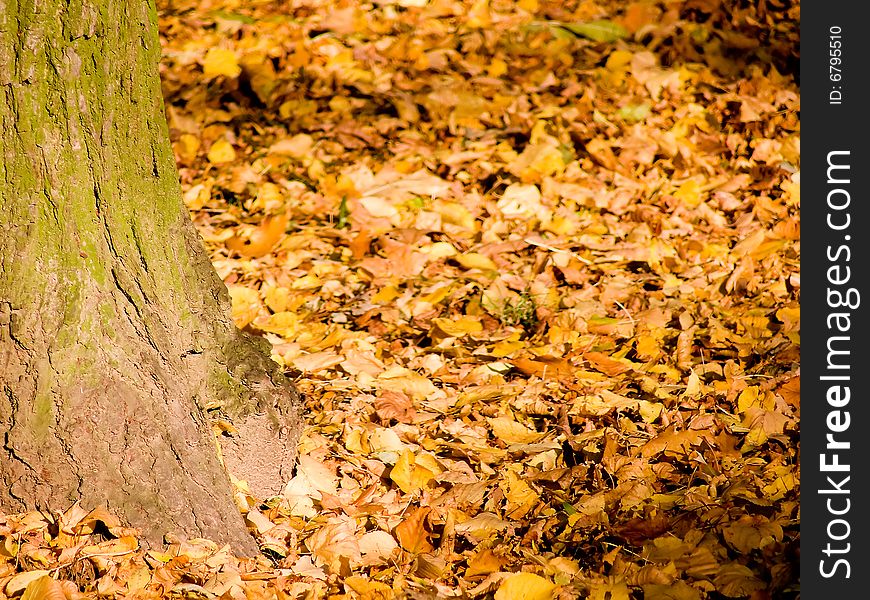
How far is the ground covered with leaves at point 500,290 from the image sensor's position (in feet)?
6.99

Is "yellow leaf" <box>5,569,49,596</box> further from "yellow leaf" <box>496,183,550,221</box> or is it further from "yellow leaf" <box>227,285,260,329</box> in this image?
"yellow leaf" <box>496,183,550,221</box>

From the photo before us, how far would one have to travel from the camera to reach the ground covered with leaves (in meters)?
2.13

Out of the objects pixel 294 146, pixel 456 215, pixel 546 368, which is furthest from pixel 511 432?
pixel 294 146

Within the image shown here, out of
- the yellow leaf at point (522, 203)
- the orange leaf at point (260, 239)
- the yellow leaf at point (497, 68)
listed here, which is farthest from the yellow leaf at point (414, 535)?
the yellow leaf at point (497, 68)

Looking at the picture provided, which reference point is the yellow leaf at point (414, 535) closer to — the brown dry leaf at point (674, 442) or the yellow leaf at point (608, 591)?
the yellow leaf at point (608, 591)

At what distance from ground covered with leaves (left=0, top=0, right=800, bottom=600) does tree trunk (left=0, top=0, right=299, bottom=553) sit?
123mm

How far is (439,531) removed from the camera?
7.44ft

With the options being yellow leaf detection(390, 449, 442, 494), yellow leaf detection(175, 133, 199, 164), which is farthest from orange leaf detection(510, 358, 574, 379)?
yellow leaf detection(175, 133, 199, 164)

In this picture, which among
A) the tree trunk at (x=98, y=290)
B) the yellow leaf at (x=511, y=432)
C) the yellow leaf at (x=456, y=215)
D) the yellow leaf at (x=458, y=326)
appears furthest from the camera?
the yellow leaf at (x=456, y=215)

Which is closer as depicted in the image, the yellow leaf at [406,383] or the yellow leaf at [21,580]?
the yellow leaf at [21,580]

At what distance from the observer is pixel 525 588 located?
2027 millimetres

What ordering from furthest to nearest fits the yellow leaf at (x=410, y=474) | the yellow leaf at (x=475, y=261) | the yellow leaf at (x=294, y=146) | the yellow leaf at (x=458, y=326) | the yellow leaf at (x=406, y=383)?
the yellow leaf at (x=294, y=146) < the yellow leaf at (x=475, y=261) < the yellow leaf at (x=458, y=326) < the yellow leaf at (x=406, y=383) < the yellow leaf at (x=410, y=474)

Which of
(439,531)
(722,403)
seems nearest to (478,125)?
(722,403)

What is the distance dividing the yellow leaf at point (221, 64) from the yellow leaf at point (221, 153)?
2.25ft
